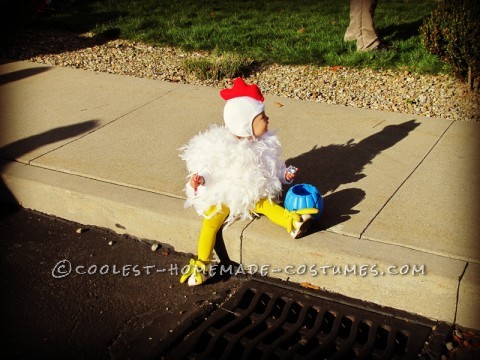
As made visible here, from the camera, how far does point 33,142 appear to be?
15.3 feet

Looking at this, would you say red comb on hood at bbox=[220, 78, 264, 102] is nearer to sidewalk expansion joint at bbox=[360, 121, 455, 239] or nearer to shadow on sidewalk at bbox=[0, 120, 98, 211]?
sidewalk expansion joint at bbox=[360, 121, 455, 239]

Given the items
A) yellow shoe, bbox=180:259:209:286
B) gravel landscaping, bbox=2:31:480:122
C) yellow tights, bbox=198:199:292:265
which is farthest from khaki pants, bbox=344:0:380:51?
yellow shoe, bbox=180:259:209:286

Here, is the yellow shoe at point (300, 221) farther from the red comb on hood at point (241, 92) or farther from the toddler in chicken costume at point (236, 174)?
the red comb on hood at point (241, 92)

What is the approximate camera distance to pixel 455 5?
5.14 meters

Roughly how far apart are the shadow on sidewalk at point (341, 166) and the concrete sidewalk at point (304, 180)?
1 cm

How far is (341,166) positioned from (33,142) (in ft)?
8.01

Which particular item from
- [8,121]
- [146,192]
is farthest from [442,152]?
[8,121]

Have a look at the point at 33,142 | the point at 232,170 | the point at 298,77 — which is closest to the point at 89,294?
the point at 232,170

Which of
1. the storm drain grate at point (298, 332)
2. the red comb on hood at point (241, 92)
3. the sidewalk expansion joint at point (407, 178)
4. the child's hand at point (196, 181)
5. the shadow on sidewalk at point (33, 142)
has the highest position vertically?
the red comb on hood at point (241, 92)

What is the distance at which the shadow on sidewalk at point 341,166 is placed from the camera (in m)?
3.54

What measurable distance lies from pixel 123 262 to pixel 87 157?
1.16 m

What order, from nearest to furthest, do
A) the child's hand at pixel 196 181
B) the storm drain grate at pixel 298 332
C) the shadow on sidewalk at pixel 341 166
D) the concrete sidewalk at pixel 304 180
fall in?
1. the storm drain grate at pixel 298 332
2. the concrete sidewalk at pixel 304 180
3. the child's hand at pixel 196 181
4. the shadow on sidewalk at pixel 341 166

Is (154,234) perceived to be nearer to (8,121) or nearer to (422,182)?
(422,182)

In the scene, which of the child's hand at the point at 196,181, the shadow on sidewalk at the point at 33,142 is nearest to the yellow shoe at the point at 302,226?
the child's hand at the point at 196,181
